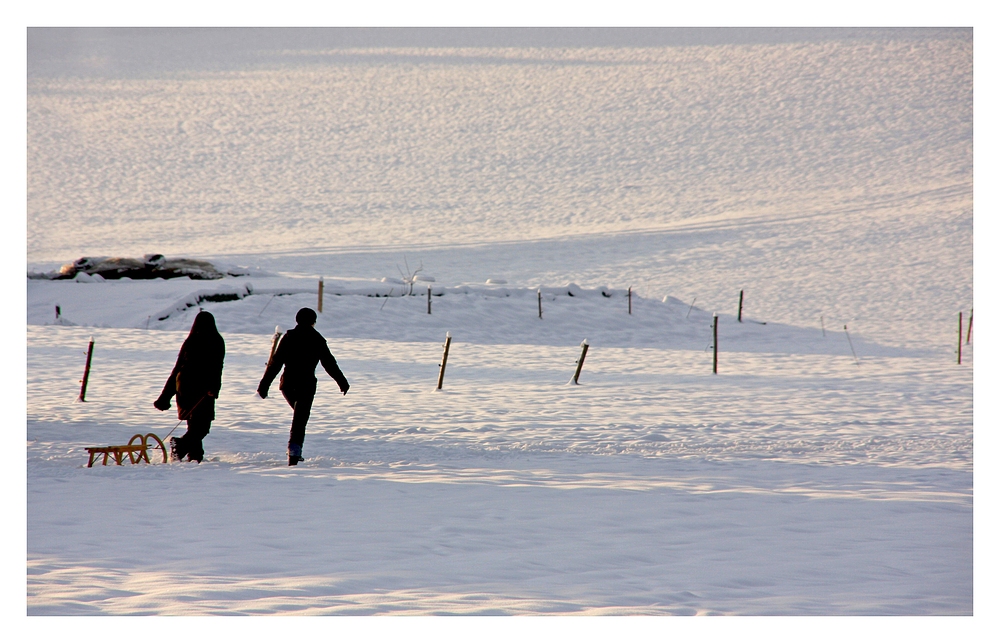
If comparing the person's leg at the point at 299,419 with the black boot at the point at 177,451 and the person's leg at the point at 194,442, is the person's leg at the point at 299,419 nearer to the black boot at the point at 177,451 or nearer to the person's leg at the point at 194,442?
the person's leg at the point at 194,442

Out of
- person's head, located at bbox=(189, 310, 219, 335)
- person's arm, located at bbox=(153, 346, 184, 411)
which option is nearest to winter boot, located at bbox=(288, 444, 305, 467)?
person's arm, located at bbox=(153, 346, 184, 411)

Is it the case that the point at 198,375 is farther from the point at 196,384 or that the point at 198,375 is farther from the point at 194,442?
the point at 194,442

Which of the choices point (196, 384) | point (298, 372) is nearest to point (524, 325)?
point (298, 372)

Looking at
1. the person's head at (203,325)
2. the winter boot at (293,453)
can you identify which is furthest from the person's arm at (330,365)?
the person's head at (203,325)

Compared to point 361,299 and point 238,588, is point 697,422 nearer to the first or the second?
point 238,588

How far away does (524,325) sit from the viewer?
76.2 feet

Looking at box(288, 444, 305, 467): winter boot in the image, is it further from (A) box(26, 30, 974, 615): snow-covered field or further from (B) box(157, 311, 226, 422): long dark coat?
(B) box(157, 311, 226, 422): long dark coat

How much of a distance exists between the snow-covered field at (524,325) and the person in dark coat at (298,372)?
1.27 feet

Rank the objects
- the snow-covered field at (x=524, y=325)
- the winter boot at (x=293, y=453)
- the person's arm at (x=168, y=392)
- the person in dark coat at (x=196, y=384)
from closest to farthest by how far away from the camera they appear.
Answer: the snow-covered field at (x=524, y=325), the person's arm at (x=168, y=392), the winter boot at (x=293, y=453), the person in dark coat at (x=196, y=384)

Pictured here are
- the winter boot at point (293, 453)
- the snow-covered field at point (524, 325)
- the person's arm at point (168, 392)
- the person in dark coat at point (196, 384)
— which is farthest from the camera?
the person in dark coat at point (196, 384)

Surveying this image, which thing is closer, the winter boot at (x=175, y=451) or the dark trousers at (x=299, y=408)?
the dark trousers at (x=299, y=408)

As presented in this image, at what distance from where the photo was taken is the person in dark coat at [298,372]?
808 cm

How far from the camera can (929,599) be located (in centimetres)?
471

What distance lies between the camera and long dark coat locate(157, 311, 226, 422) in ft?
26.7
